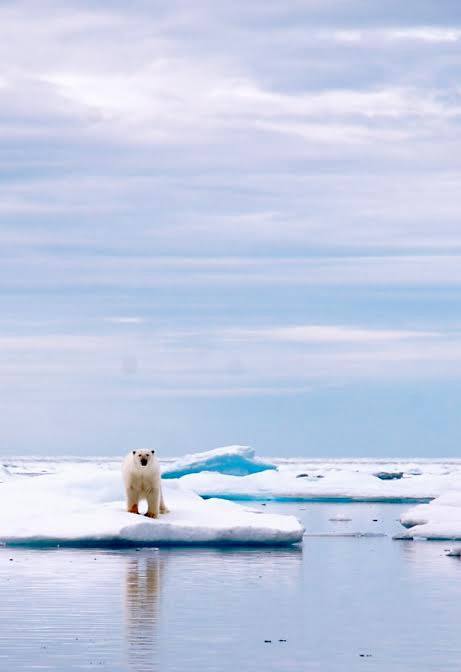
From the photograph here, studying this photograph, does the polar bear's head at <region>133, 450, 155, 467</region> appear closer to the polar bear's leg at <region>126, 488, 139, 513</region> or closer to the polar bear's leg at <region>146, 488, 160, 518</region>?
the polar bear's leg at <region>126, 488, 139, 513</region>

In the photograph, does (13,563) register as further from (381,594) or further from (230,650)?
(230,650)

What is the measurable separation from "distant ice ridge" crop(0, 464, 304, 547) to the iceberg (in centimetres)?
490

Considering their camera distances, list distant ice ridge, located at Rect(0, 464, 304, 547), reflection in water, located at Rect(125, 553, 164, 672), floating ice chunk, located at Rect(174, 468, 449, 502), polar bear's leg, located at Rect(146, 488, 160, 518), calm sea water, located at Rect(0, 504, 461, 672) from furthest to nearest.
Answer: floating ice chunk, located at Rect(174, 468, 449, 502) < polar bear's leg, located at Rect(146, 488, 160, 518) < distant ice ridge, located at Rect(0, 464, 304, 547) < calm sea water, located at Rect(0, 504, 461, 672) < reflection in water, located at Rect(125, 553, 164, 672)

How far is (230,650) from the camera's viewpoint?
14.4 m

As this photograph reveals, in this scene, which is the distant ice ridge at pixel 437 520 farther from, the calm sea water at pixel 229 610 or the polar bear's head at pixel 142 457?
the polar bear's head at pixel 142 457

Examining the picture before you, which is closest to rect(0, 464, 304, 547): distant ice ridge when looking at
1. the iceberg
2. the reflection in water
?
the reflection in water

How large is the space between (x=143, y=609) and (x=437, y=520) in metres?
16.6

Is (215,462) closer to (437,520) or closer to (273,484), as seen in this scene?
(273,484)

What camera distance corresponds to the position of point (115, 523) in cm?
2570

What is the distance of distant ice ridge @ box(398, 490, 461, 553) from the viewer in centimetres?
3192

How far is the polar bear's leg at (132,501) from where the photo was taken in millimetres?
26544

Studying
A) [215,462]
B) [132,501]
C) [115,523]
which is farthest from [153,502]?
[215,462]

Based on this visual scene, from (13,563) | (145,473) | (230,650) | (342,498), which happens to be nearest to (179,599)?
(230,650)

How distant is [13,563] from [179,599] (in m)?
6.05
